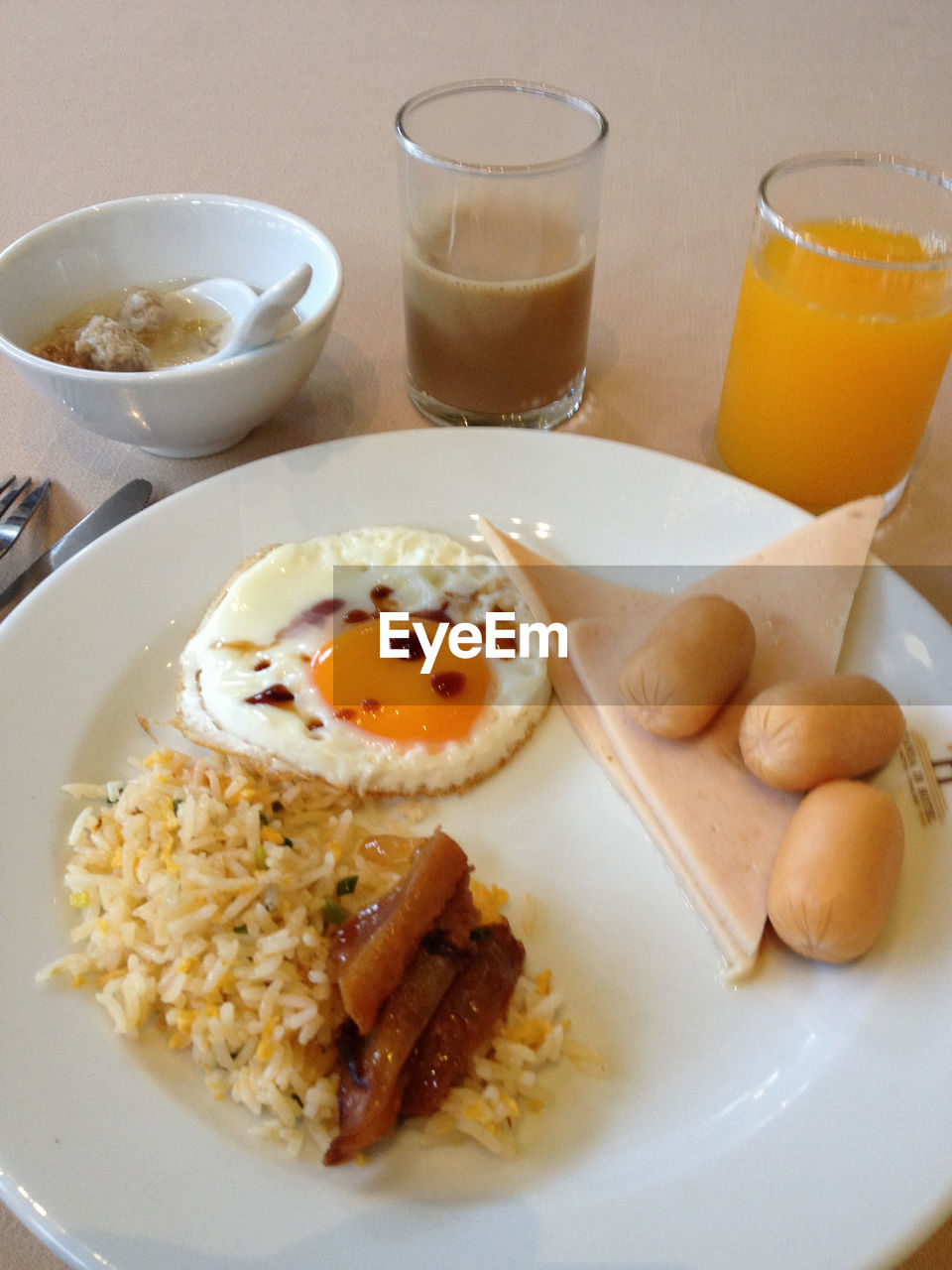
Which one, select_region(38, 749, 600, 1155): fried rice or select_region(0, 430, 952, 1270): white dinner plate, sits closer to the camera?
select_region(0, 430, 952, 1270): white dinner plate

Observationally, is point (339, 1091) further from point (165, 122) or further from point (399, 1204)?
point (165, 122)

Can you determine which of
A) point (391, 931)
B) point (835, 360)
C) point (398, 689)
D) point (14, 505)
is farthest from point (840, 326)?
point (14, 505)

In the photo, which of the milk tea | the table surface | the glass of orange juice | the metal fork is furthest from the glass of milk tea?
the metal fork

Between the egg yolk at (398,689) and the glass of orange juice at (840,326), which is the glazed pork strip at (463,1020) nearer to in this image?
the egg yolk at (398,689)

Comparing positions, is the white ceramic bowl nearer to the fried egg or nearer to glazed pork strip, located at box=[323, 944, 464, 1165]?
the fried egg

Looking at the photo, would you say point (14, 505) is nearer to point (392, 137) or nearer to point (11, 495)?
point (11, 495)

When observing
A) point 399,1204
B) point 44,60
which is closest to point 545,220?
point 399,1204

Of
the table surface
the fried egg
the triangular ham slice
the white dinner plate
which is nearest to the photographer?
the white dinner plate
